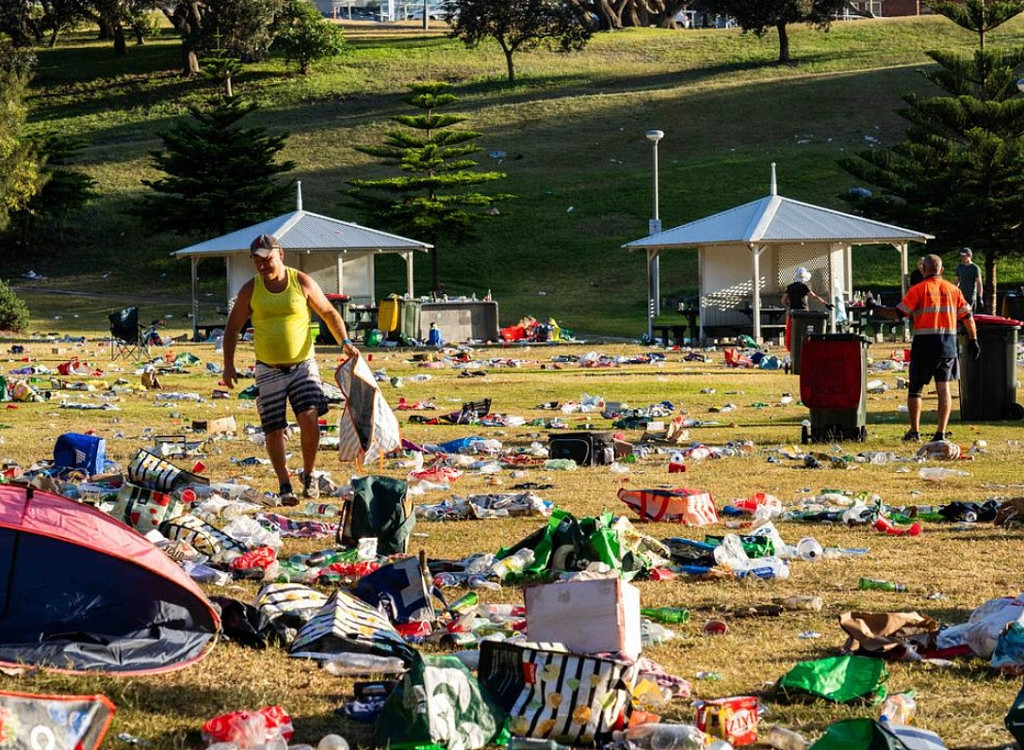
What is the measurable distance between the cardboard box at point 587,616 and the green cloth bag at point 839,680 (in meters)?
0.55

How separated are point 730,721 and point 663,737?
0.76ft

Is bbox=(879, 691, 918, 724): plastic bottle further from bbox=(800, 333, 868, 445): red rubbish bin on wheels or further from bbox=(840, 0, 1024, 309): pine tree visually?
bbox=(840, 0, 1024, 309): pine tree

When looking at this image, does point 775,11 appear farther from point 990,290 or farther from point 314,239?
point 314,239

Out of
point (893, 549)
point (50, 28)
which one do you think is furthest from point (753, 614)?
point (50, 28)

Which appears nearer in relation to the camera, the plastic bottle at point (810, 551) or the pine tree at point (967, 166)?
the plastic bottle at point (810, 551)

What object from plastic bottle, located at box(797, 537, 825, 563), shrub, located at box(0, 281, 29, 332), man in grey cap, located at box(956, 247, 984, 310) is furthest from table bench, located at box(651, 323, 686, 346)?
plastic bottle, located at box(797, 537, 825, 563)

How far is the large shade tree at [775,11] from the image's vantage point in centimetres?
7619

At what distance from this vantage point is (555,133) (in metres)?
67.7

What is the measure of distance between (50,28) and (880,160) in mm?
54674

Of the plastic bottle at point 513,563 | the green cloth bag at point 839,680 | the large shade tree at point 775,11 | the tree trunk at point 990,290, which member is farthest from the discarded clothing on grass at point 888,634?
the large shade tree at point 775,11

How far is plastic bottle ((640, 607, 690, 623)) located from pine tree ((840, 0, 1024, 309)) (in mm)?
31996

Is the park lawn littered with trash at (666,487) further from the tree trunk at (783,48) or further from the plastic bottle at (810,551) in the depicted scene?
the tree trunk at (783,48)

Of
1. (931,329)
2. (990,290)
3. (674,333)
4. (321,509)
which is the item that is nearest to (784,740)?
(321,509)

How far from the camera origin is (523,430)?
1513 cm
